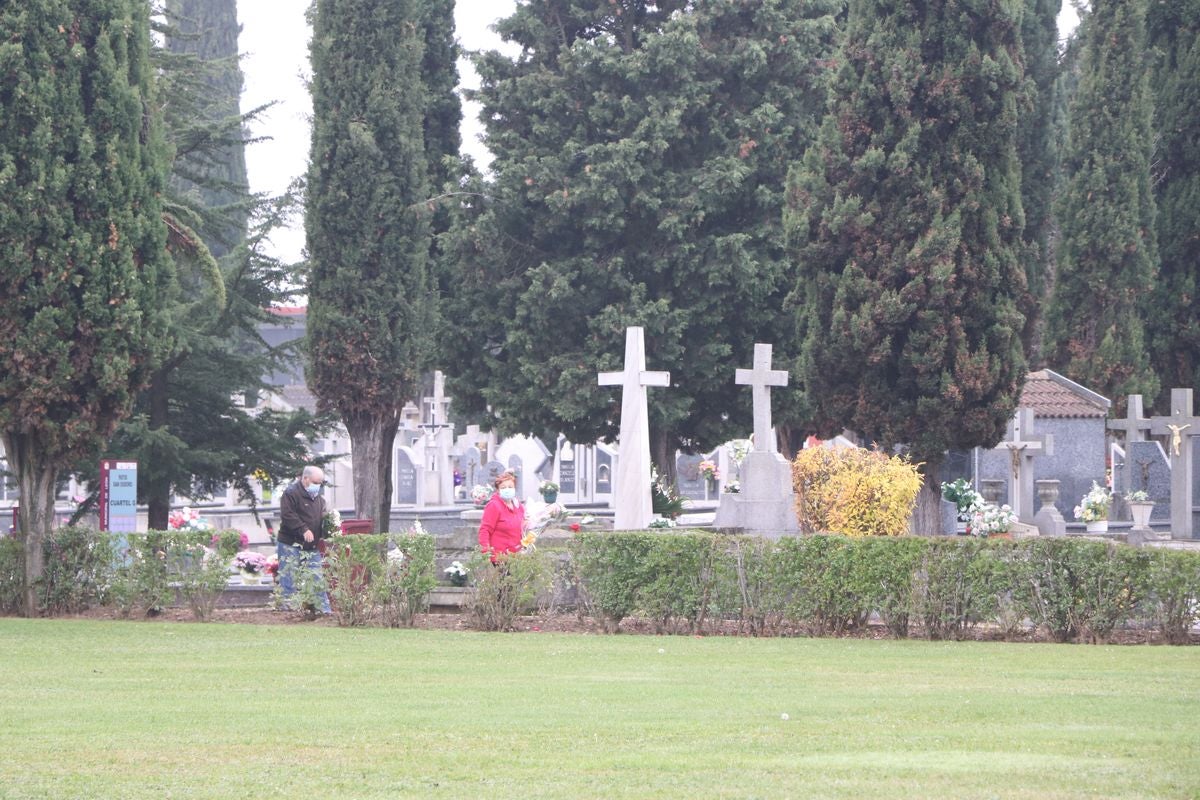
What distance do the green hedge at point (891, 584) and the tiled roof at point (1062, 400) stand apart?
17.4 m

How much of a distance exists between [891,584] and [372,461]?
1492cm

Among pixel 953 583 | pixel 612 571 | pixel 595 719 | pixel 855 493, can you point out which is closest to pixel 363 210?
pixel 855 493

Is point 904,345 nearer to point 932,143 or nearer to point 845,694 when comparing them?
point 932,143

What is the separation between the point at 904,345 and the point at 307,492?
31.6ft

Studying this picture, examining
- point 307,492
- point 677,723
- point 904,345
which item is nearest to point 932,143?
point 904,345

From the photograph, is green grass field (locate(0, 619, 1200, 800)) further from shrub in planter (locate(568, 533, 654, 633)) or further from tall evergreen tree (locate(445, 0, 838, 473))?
tall evergreen tree (locate(445, 0, 838, 473))

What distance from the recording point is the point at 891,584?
44.5ft

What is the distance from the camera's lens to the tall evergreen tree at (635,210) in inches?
1128

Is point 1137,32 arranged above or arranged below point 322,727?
above

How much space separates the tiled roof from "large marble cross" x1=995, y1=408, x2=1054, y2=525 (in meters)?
2.13

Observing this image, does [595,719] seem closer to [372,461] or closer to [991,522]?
[991,522]

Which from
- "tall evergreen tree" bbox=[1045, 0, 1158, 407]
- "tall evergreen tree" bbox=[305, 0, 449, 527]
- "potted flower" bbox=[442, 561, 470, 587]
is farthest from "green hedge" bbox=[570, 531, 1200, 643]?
"tall evergreen tree" bbox=[1045, 0, 1158, 407]

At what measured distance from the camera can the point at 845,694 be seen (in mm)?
9680

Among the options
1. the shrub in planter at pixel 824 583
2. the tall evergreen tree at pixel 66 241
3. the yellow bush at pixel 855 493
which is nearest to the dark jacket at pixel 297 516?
the tall evergreen tree at pixel 66 241
